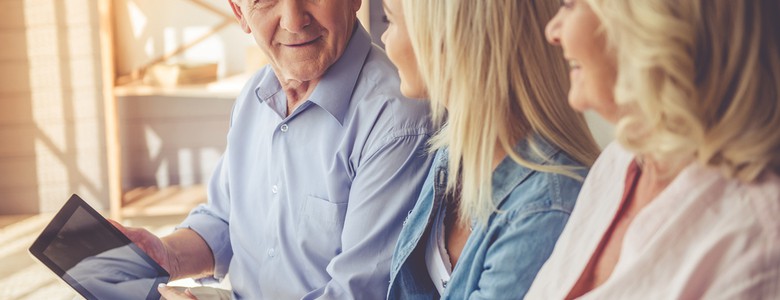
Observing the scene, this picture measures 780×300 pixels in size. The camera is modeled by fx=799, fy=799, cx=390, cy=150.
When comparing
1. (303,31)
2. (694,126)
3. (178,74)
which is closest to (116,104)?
(178,74)

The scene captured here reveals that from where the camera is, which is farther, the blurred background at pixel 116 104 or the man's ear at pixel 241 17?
the blurred background at pixel 116 104

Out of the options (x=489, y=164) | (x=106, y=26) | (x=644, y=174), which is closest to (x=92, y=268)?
(x=489, y=164)

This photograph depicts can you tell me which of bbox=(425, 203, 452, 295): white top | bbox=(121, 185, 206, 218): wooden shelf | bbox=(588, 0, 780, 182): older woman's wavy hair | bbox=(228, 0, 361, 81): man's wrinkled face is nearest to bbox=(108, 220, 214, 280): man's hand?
bbox=(228, 0, 361, 81): man's wrinkled face

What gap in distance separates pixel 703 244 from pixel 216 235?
1.16m

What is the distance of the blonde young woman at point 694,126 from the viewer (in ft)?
2.12

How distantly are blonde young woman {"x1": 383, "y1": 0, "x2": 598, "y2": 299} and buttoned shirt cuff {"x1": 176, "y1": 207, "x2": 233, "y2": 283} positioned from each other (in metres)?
0.71

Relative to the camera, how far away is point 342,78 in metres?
1.43

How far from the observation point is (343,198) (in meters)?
1.39

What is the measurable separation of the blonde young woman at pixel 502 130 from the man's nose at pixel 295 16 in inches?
16.3

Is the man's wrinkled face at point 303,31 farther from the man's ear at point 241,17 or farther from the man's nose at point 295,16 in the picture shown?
the man's ear at point 241,17

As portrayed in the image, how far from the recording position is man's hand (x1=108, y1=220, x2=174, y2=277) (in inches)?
58.9

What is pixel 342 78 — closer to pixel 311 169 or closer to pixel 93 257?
pixel 311 169

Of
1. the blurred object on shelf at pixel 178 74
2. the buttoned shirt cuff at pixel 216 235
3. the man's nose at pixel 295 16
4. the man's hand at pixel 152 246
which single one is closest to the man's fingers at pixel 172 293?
the man's hand at pixel 152 246

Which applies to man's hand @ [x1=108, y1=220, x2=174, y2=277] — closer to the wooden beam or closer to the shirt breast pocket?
the shirt breast pocket
